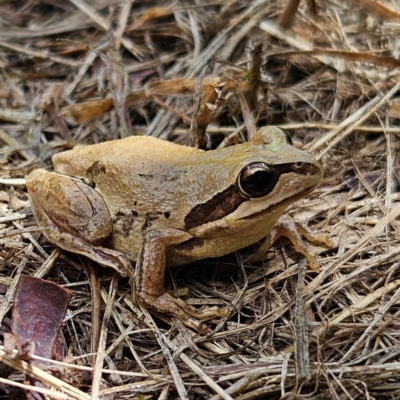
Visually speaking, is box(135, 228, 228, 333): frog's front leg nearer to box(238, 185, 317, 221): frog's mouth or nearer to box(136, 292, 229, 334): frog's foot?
box(136, 292, 229, 334): frog's foot

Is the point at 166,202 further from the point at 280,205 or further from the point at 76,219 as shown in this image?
the point at 280,205

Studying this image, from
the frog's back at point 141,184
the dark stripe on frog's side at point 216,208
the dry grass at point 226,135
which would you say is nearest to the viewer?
the dry grass at point 226,135

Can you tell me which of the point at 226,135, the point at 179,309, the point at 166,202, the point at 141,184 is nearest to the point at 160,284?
the point at 179,309

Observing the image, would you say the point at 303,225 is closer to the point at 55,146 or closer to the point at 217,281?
the point at 217,281

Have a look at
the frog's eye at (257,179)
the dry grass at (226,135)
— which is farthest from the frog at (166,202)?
the dry grass at (226,135)

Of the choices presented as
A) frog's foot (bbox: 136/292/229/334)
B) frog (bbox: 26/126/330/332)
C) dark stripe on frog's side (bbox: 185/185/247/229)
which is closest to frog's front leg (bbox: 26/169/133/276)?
frog (bbox: 26/126/330/332)

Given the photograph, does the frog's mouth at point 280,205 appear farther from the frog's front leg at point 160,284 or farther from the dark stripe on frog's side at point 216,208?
the frog's front leg at point 160,284
